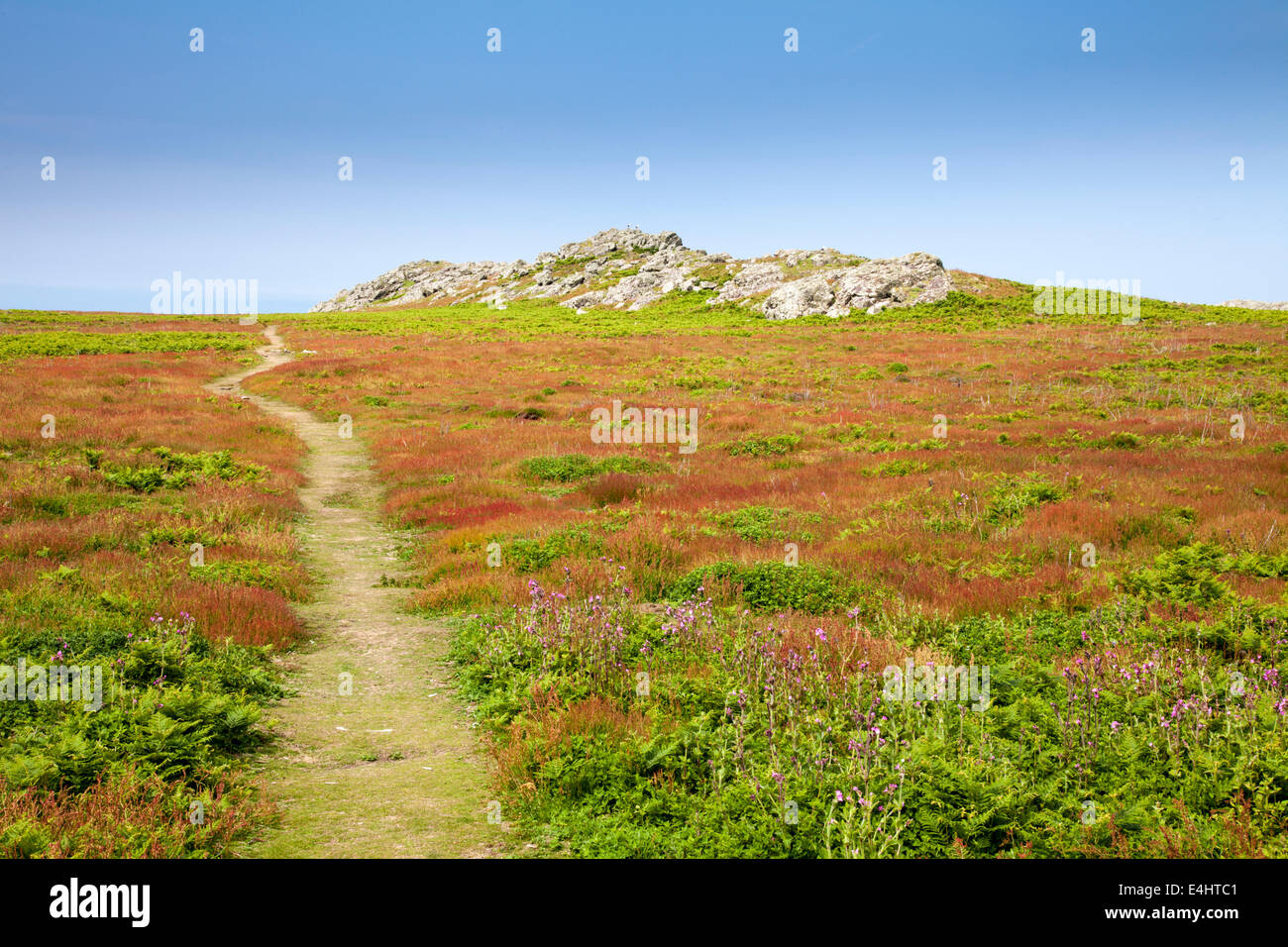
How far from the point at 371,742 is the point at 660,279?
10763 centimetres

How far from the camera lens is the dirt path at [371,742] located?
16.2 feet

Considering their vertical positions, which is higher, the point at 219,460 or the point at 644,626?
the point at 219,460

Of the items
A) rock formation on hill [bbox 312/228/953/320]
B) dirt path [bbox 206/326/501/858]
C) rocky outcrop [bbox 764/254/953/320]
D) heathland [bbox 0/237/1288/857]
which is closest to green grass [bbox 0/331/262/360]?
heathland [bbox 0/237/1288/857]

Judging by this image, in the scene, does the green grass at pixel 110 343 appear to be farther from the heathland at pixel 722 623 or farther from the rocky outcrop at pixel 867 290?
the rocky outcrop at pixel 867 290

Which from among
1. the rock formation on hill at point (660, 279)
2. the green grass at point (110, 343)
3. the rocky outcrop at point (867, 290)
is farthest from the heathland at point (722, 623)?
the rock formation on hill at point (660, 279)

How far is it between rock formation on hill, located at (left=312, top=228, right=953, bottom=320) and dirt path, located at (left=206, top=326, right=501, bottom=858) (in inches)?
2743

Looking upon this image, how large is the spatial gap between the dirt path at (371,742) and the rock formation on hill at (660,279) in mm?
69685

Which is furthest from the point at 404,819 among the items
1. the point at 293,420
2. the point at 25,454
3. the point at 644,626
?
the point at 293,420

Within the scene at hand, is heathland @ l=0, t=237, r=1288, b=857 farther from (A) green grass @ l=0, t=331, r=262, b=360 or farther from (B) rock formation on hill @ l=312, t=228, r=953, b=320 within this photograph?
(B) rock formation on hill @ l=312, t=228, r=953, b=320

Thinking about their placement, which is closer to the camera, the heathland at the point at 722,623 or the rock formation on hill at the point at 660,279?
the heathland at the point at 722,623

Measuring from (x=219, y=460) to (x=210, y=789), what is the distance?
49.1 feet
